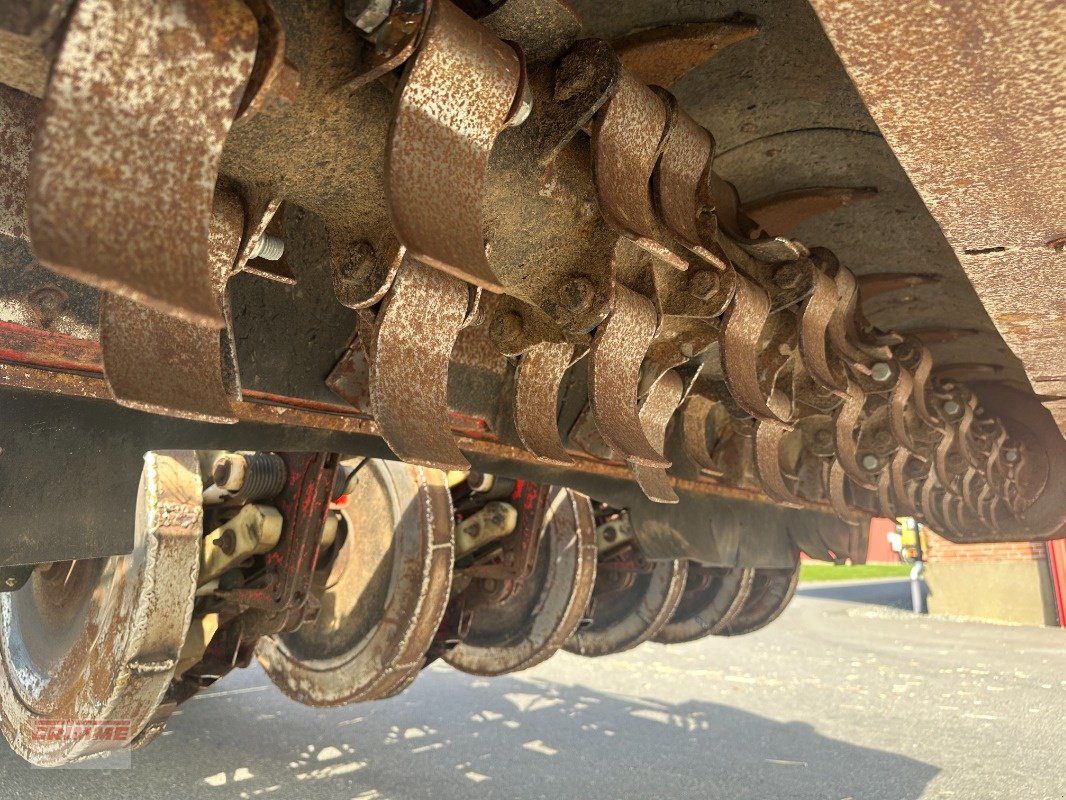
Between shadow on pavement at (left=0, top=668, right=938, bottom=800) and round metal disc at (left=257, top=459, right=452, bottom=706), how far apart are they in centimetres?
87

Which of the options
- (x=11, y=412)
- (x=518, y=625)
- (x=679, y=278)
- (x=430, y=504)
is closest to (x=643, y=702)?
(x=518, y=625)

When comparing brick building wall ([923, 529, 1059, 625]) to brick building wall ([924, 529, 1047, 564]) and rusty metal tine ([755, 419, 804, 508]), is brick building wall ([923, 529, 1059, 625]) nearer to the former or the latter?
brick building wall ([924, 529, 1047, 564])

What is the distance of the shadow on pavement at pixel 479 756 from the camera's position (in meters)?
3.25

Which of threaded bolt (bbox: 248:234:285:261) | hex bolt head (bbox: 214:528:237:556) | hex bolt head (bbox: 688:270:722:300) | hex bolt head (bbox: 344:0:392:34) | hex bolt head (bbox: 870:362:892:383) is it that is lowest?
hex bolt head (bbox: 214:528:237:556)

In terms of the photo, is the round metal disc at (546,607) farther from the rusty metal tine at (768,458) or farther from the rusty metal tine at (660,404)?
the rusty metal tine at (660,404)

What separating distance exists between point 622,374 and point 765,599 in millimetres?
4272

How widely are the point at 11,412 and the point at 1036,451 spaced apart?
14.2 ft

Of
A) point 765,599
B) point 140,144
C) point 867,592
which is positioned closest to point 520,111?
point 140,144

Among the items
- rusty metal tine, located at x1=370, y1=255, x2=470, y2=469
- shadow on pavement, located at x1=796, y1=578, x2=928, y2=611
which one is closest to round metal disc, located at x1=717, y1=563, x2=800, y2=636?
rusty metal tine, located at x1=370, y1=255, x2=470, y2=469

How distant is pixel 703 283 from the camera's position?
1.46 metres

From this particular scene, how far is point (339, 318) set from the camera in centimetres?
138

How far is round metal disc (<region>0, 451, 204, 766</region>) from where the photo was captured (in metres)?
1.55

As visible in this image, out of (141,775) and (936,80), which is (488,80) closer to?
(936,80)

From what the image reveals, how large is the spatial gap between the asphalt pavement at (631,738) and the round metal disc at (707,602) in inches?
17.1
